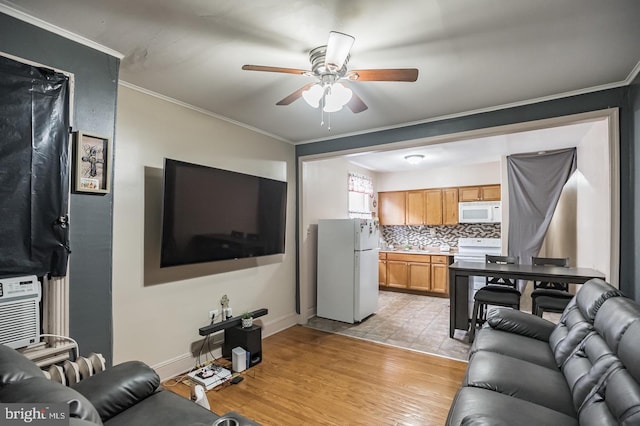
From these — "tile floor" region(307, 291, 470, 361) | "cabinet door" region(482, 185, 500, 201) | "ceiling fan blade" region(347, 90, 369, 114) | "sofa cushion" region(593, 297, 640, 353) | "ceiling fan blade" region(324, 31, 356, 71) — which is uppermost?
"ceiling fan blade" region(324, 31, 356, 71)

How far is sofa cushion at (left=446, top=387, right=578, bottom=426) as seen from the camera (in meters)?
1.28

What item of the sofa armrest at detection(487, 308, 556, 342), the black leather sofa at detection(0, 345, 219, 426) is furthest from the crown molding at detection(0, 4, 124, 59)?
the sofa armrest at detection(487, 308, 556, 342)

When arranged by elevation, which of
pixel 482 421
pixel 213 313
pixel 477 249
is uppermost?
pixel 477 249

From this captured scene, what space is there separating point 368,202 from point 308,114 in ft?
A: 12.1

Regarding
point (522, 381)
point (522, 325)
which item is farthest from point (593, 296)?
point (522, 381)

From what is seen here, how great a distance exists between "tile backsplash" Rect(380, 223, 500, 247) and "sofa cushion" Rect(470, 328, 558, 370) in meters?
4.11

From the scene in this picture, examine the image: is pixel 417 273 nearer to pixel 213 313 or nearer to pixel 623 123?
pixel 623 123

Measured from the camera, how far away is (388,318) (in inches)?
183

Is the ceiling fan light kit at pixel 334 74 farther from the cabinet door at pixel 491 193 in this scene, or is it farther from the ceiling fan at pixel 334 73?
the cabinet door at pixel 491 193

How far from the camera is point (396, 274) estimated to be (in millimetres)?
6359

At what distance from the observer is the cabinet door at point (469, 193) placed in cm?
595

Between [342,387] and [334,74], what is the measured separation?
2508mm

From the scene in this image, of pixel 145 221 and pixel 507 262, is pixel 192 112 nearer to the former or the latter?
pixel 145 221

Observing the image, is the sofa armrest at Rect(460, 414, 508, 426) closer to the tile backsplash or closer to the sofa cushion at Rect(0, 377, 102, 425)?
the sofa cushion at Rect(0, 377, 102, 425)
